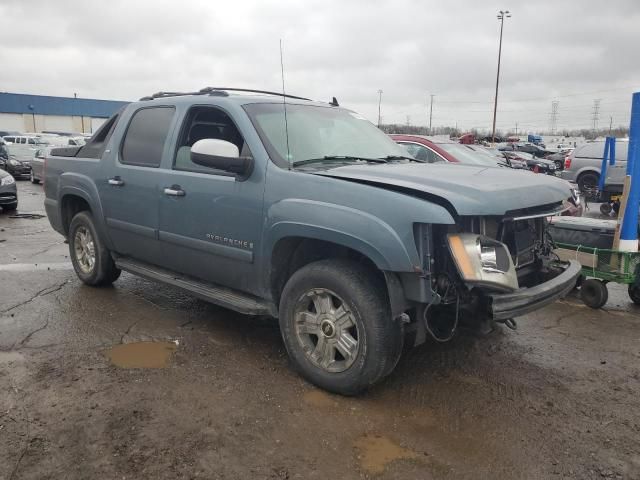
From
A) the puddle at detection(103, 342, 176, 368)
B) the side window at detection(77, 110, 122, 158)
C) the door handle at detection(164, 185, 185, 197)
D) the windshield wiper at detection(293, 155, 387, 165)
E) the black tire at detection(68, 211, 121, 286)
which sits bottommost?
the puddle at detection(103, 342, 176, 368)

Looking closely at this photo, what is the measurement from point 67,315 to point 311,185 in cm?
291

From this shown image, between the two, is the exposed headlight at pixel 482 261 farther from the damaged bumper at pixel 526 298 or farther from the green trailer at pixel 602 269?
the green trailer at pixel 602 269

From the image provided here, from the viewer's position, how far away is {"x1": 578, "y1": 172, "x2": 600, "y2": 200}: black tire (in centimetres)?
1556

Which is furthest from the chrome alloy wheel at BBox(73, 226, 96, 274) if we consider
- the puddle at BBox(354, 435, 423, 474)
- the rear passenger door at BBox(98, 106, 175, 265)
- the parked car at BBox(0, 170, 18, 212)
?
the parked car at BBox(0, 170, 18, 212)

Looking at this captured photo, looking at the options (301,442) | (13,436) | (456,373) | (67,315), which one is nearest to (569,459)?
(456,373)

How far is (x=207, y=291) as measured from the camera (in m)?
4.20

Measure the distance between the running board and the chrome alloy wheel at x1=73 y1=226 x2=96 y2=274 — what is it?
67cm

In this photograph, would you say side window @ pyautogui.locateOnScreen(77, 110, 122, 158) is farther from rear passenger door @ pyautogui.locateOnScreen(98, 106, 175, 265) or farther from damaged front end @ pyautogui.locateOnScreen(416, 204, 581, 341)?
damaged front end @ pyautogui.locateOnScreen(416, 204, 581, 341)

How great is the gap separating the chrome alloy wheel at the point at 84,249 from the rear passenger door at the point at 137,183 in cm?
57

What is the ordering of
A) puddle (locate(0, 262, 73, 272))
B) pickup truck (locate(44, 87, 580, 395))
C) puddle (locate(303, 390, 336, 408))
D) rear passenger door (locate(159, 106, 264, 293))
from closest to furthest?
pickup truck (locate(44, 87, 580, 395))
puddle (locate(303, 390, 336, 408))
rear passenger door (locate(159, 106, 264, 293))
puddle (locate(0, 262, 73, 272))

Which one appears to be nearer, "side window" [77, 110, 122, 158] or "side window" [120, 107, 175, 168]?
"side window" [120, 107, 175, 168]

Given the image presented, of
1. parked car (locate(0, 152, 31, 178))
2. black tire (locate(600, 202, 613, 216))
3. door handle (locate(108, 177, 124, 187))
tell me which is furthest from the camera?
parked car (locate(0, 152, 31, 178))

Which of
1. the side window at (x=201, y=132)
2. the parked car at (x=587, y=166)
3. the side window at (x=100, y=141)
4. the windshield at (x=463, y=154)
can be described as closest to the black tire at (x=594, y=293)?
the windshield at (x=463, y=154)

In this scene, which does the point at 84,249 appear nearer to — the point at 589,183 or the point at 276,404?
the point at 276,404
